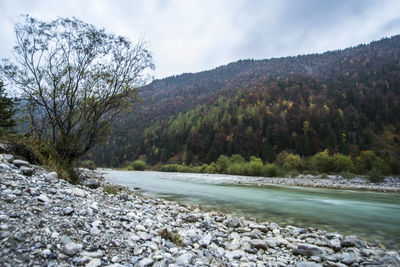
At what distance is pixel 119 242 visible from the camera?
121 inches


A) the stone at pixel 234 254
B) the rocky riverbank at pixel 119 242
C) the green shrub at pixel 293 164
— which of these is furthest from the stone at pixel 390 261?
the green shrub at pixel 293 164

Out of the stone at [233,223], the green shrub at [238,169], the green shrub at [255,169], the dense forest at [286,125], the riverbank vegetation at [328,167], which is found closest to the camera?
the stone at [233,223]

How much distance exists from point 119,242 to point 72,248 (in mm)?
708

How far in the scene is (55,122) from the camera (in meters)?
10.4

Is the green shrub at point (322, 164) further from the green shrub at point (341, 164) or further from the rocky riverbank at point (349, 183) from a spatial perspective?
the rocky riverbank at point (349, 183)

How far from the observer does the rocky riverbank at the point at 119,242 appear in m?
2.43

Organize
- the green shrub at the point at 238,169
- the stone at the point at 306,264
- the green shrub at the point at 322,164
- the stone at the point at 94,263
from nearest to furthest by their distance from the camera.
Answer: the stone at the point at 94,263, the stone at the point at 306,264, the green shrub at the point at 322,164, the green shrub at the point at 238,169

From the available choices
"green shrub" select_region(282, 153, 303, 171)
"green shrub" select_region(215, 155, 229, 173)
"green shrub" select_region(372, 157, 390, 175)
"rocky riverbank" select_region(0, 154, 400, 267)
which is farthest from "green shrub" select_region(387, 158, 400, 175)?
"rocky riverbank" select_region(0, 154, 400, 267)

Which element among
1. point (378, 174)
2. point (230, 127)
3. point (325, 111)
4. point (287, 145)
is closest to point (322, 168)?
point (378, 174)

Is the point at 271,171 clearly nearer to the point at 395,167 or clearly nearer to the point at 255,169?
the point at 255,169

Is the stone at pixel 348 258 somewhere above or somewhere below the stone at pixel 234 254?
above

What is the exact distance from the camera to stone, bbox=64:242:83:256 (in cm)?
245

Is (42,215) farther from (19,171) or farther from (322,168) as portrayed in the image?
(322,168)

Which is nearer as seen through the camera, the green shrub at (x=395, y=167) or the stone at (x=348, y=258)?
the stone at (x=348, y=258)
